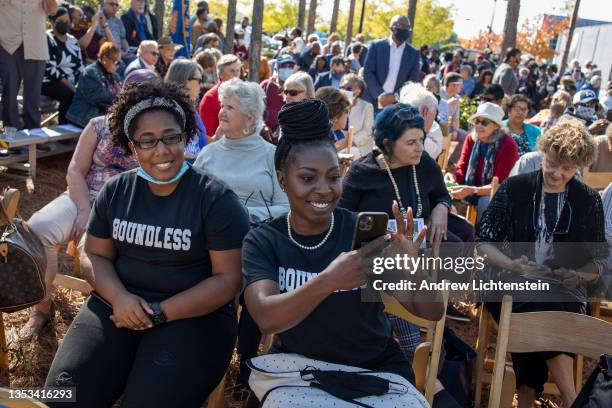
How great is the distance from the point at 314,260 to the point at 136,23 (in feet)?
32.0

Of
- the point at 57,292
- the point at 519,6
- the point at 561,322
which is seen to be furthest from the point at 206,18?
the point at 561,322

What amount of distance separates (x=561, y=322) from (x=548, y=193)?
1.23m

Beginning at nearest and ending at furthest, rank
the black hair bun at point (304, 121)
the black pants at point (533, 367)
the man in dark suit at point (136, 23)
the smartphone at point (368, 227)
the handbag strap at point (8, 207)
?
the smartphone at point (368, 227)
the black hair bun at point (304, 121)
the handbag strap at point (8, 207)
the black pants at point (533, 367)
the man in dark suit at point (136, 23)

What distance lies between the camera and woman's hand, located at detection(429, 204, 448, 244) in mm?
3678

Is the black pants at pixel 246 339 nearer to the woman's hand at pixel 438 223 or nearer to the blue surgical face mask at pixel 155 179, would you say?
the blue surgical face mask at pixel 155 179

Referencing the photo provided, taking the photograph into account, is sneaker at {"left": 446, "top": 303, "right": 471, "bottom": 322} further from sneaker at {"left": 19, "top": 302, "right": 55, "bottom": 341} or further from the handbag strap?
the handbag strap

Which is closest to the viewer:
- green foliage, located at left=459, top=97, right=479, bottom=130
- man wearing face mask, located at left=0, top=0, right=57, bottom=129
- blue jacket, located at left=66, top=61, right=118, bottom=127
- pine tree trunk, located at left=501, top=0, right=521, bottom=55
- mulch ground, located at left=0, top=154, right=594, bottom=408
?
mulch ground, located at left=0, top=154, right=594, bottom=408

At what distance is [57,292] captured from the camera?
14.1 ft

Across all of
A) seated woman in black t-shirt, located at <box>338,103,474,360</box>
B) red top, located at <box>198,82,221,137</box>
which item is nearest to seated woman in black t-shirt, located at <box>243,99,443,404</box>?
seated woman in black t-shirt, located at <box>338,103,474,360</box>

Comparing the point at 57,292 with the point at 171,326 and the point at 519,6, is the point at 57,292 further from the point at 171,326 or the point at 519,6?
the point at 519,6

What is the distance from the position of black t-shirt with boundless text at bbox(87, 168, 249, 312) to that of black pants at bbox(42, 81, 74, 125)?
5.62 meters

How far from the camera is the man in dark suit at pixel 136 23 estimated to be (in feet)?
35.5

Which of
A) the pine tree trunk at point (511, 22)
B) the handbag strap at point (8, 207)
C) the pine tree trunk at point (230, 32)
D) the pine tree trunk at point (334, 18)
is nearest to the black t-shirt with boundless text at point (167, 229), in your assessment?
the handbag strap at point (8, 207)

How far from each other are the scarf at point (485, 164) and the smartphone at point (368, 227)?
3.72m
